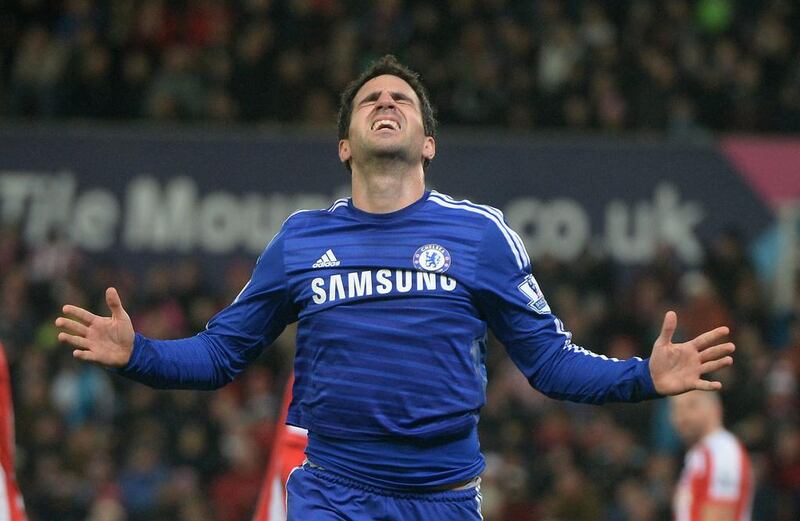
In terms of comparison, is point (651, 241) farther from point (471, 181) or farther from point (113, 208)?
point (113, 208)

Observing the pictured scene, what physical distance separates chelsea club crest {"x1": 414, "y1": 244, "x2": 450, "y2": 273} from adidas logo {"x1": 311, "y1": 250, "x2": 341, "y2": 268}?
25 cm

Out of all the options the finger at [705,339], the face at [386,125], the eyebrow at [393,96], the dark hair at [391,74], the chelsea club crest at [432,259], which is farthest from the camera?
the dark hair at [391,74]

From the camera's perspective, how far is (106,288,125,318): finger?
4.57m

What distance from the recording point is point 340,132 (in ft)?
17.2

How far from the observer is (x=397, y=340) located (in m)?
4.73

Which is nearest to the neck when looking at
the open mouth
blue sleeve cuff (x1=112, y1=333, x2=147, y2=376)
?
the open mouth

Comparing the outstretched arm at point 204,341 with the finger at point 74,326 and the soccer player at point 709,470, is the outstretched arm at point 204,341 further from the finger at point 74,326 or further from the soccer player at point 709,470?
the soccer player at point 709,470

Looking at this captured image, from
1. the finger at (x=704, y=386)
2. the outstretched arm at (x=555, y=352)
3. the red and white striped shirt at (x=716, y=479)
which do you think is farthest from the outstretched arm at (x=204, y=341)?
the red and white striped shirt at (x=716, y=479)

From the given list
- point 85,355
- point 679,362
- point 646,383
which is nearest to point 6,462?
point 85,355

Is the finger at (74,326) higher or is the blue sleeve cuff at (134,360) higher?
the finger at (74,326)

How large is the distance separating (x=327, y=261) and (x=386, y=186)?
1.05 ft

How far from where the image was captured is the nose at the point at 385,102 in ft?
16.5

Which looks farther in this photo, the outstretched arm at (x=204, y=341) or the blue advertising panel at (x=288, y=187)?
the blue advertising panel at (x=288, y=187)

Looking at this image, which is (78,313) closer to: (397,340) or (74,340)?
(74,340)
